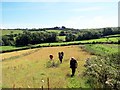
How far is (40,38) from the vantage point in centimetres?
11144

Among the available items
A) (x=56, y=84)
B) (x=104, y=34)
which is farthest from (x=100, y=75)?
(x=104, y=34)

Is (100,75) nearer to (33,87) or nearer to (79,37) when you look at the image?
(33,87)

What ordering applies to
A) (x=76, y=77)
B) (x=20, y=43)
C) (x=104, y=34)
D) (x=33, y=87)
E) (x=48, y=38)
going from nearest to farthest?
(x=33, y=87)
(x=76, y=77)
(x=20, y=43)
(x=48, y=38)
(x=104, y=34)

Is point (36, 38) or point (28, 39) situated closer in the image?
point (28, 39)

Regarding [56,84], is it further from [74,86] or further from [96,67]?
[96,67]

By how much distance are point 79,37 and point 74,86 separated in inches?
3864

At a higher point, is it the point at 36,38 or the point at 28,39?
the point at 36,38

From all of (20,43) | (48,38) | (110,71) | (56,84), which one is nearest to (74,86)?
(56,84)

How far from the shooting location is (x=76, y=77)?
2220 centimetres

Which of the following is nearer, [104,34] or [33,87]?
[33,87]

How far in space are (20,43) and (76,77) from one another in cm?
8482

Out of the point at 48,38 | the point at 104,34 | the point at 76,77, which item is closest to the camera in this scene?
the point at 76,77

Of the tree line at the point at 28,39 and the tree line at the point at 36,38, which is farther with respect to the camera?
the tree line at the point at 36,38

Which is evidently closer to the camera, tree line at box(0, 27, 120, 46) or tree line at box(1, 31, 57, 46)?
tree line at box(1, 31, 57, 46)
